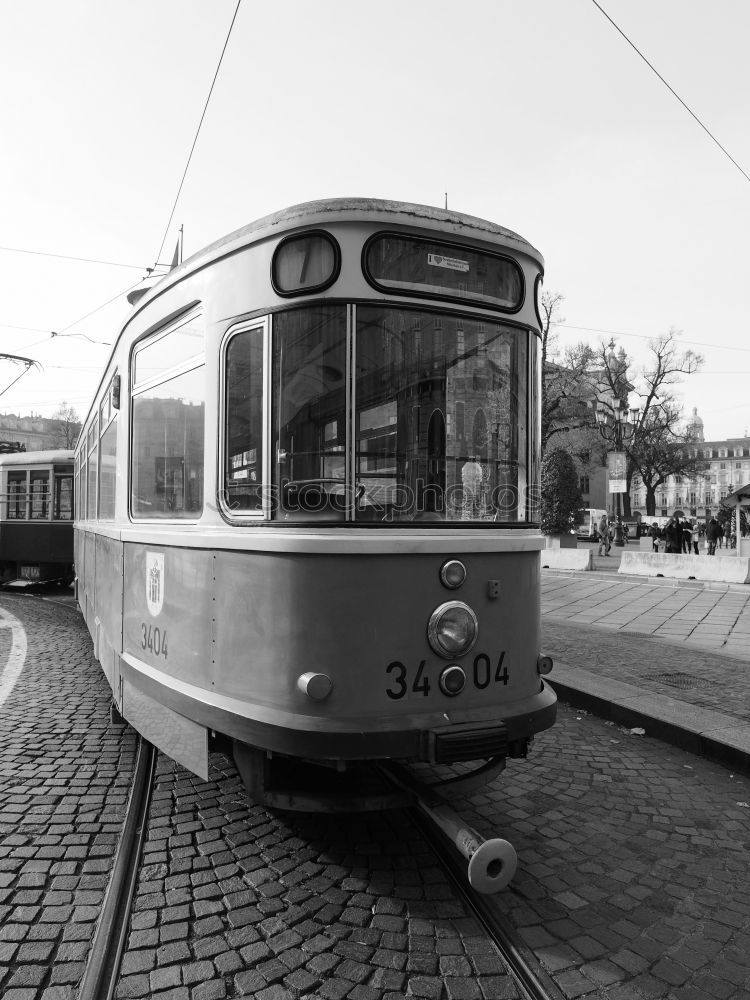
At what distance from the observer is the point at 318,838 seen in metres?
3.50

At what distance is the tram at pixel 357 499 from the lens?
302cm

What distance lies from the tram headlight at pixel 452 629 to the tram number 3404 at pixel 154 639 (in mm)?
1431

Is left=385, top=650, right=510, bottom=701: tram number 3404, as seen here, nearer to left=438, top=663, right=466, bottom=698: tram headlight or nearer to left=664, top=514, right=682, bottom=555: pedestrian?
left=438, top=663, right=466, bottom=698: tram headlight

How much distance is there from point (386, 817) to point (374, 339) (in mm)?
2378

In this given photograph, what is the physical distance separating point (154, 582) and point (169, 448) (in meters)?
0.70

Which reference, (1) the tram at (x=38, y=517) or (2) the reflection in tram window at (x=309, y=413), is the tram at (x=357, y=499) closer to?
(2) the reflection in tram window at (x=309, y=413)

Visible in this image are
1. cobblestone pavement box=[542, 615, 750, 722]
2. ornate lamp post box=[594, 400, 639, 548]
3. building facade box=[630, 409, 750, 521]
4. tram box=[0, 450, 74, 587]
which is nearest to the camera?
cobblestone pavement box=[542, 615, 750, 722]

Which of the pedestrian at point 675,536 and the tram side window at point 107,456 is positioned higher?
the tram side window at point 107,456

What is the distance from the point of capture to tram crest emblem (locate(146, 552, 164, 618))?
3.77m

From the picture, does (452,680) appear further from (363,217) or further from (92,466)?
(92,466)

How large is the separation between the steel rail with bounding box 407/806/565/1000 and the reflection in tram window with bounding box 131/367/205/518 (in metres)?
1.91

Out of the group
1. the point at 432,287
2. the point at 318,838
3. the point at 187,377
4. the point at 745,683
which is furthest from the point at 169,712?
the point at 745,683

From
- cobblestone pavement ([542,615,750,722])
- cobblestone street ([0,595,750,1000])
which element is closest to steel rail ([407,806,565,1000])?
cobblestone street ([0,595,750,1000])

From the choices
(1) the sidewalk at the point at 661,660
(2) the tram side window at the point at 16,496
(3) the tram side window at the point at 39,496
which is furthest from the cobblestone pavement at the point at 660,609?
(2) the tram side window at the point at 16,496
